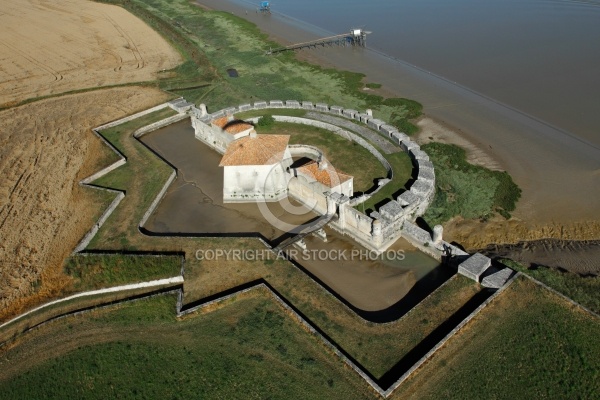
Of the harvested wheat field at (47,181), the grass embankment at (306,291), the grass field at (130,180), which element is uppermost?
the grass embankment at (306,291)

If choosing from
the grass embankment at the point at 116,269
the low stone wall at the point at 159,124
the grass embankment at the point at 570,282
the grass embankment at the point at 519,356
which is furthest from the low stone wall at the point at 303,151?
the grass embankment at the point at 519,356

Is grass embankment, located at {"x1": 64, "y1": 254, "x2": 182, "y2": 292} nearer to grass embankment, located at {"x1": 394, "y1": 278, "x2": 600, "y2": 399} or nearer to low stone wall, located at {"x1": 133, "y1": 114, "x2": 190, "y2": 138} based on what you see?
grass embankment, located at {"x1": 394, "y1": 278, "x2": 600, "y2": 399}

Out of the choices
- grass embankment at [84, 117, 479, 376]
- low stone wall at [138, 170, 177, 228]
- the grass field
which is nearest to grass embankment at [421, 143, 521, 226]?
grass embankment at [84, 117, 479, 376]

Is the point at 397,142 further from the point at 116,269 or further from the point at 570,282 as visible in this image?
the point at 116,269

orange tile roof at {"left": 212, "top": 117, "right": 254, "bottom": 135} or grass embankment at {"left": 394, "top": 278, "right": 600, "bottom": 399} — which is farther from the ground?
orange tile roof at {"left": 212, "top": 117, "right": 254, "bottom": 135}

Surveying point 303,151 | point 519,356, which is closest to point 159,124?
point 303,151

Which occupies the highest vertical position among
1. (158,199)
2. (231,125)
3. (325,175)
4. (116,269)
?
(325,175)

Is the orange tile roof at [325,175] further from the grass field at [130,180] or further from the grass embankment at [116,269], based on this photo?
the grass field at [130,180]
